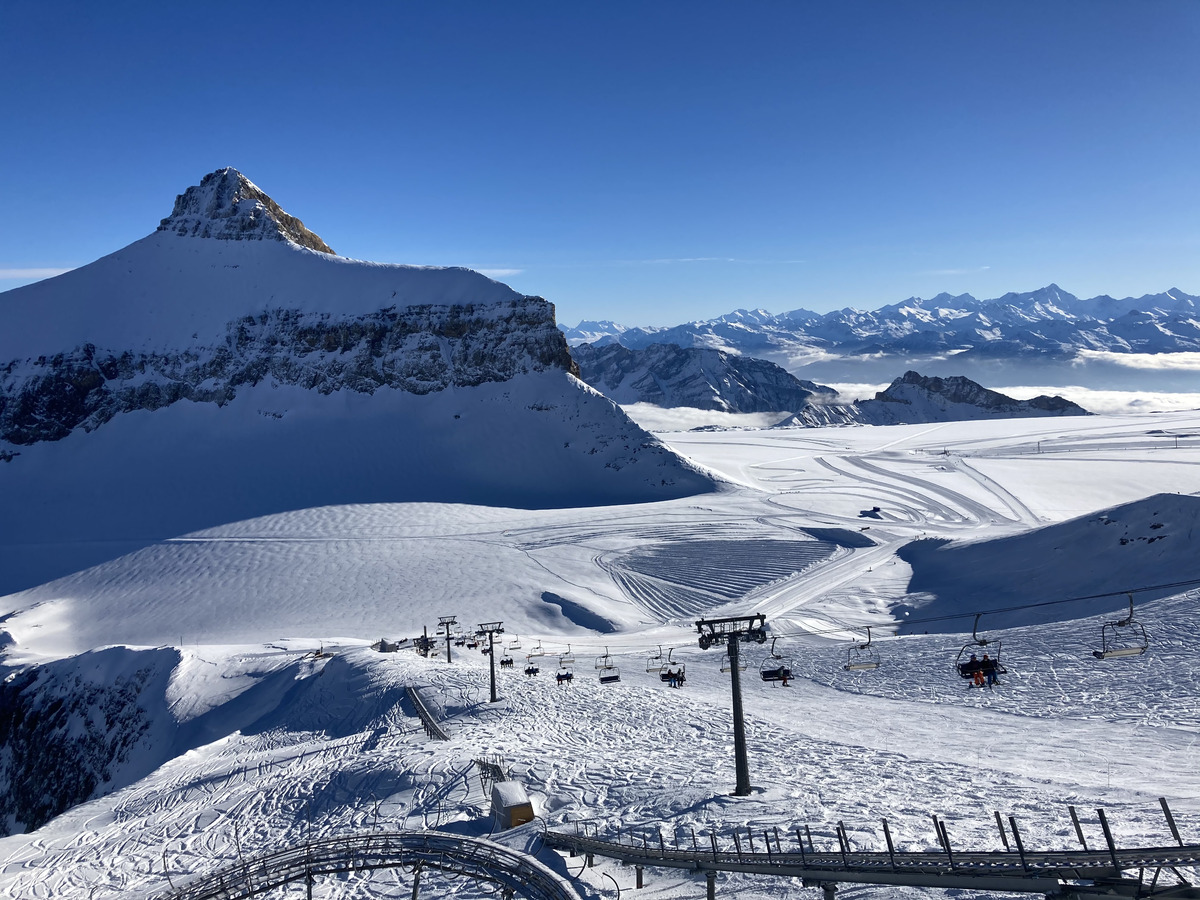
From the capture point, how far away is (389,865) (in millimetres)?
19172

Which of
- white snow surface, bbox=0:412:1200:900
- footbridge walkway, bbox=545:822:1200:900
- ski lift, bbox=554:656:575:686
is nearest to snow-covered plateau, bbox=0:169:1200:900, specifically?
white snow surface, bbox=0:412:1200:900

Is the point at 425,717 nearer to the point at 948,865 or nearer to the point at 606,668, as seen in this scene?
the point at 606,668

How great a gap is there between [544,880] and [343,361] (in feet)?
344

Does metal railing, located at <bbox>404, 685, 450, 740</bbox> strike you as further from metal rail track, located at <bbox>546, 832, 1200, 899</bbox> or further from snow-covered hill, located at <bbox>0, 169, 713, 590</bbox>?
snow-covered hill, located at <bbox>0, 169, 713, 590</bbox>

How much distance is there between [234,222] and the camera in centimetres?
12425

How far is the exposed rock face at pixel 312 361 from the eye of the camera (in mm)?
106375

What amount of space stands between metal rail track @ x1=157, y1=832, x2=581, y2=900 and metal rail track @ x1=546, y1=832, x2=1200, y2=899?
270cm

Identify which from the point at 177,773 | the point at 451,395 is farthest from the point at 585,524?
the point at 177,773

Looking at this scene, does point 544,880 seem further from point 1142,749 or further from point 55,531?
point 55,531

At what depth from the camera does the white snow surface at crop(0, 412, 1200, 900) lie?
22.5m

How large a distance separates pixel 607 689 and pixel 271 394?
291 ft

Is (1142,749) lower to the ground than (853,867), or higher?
lower

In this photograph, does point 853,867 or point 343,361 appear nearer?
point 853,867

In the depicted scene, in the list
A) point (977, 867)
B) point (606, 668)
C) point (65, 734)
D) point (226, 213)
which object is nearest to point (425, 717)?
point (606, 668)
